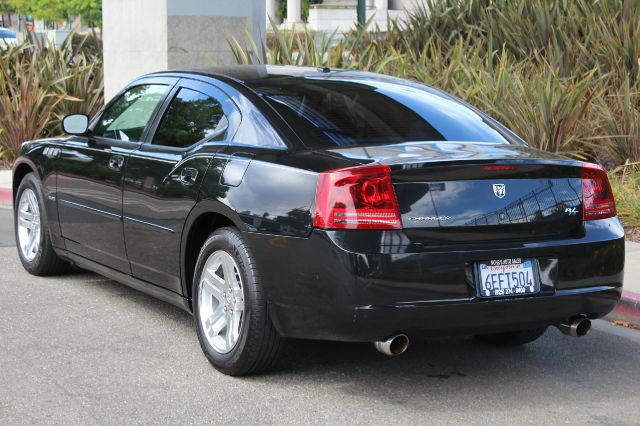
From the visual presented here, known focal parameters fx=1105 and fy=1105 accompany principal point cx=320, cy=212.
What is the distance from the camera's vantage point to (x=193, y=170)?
6.05 meters

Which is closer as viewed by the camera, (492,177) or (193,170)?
(492,177)

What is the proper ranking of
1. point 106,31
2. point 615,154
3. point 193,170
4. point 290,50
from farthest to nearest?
point 106,31
point 290,50
point 615,154
point 193,170

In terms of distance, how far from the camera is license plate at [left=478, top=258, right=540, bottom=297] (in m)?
5.20

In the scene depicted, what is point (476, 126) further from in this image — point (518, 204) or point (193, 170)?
point (193, 170)

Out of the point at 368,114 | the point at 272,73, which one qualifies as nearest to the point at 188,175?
the point at 272,73

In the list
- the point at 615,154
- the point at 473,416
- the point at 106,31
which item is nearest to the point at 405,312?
the point at 473,416

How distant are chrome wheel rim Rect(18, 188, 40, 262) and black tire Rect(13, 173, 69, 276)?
33 millimetres

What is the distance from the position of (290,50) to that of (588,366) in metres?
9.30

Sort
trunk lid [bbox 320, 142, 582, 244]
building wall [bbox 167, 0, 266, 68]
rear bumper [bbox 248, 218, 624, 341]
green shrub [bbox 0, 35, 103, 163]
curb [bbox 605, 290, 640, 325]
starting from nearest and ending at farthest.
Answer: rear bumper [bbox 248, 218, 624, 341] → trunk lid [bbox 320, 142, 582, 244] → curb [bbox 605, 290, 640, 325] → building wall [bbox 167, 0, 266, 68] → green shrub [bbox 0, 35, 103, 163]

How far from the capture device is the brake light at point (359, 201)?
5.06 m

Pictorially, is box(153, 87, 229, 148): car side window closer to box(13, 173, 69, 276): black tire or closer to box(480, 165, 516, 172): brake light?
box(480, 165, 516, 172): brake light

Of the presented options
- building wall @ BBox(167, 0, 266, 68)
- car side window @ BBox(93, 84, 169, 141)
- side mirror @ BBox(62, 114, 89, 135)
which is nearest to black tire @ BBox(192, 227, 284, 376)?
car side window @ BBox(93, 84, 169, 141)

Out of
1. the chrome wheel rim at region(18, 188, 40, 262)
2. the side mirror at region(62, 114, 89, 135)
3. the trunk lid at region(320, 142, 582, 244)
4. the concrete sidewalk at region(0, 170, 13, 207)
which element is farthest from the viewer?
the concrete sidewalk at region(0, 170, 13, 207)

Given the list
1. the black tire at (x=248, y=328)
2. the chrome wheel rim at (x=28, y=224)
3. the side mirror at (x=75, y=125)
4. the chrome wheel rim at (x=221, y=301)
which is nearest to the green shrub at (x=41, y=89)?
the chrome wheel rim at (x=28, y=224)
